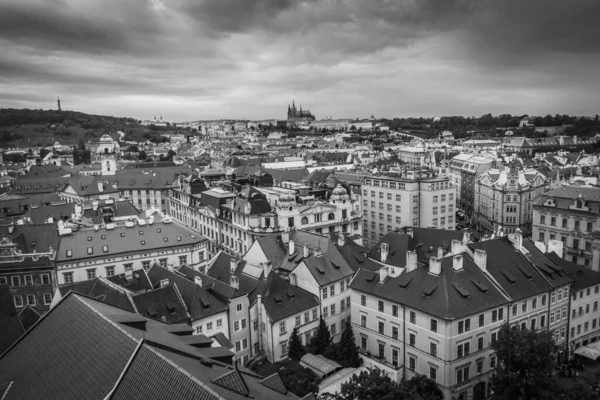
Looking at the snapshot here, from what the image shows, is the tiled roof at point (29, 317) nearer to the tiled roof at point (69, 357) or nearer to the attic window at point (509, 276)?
the tiled roof at point (69, 357)

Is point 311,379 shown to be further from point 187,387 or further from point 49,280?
point 49,280

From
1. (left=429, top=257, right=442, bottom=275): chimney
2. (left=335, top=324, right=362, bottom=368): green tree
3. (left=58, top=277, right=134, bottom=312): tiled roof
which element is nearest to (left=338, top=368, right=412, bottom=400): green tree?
(left=335, top=324, right=362, bottom=368): green tree

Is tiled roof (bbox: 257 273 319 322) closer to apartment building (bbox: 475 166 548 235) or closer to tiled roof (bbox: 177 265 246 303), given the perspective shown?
tiled roof (bbox: 177 265 246 303)

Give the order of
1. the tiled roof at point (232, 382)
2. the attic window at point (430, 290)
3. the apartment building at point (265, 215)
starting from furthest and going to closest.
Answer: the apartment building at point (265, 215)
the attic window at point (430, 290)
the tiled roof at point (232, 382)

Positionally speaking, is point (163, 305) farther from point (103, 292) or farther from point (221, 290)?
point (221, 290)

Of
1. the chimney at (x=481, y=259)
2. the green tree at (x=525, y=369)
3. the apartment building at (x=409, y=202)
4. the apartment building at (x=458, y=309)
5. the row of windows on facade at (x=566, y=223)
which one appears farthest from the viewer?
the apartment building at (x=409, y=202)

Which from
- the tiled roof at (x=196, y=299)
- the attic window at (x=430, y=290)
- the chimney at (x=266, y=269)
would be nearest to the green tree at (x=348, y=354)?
the attic window at (x=430, y=290)

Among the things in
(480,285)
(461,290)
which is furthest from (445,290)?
(480,285)
